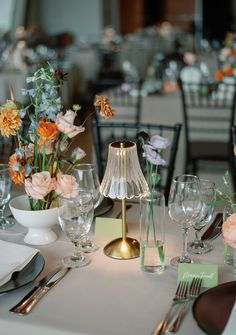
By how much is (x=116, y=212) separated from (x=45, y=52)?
5.67m

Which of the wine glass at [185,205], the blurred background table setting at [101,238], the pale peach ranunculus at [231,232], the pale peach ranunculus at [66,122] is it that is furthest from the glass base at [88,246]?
the pale peach ranunculus at [231,232]

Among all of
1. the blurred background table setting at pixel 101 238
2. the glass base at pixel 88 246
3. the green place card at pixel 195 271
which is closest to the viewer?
the blurred background table setting at pixel 101 238

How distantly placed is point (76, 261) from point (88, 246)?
11 cm

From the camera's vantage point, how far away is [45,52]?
287 inches

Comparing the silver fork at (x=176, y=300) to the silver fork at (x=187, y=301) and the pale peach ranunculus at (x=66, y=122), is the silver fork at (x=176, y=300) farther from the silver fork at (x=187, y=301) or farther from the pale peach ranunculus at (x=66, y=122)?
the pale peach ranunculus at (x=66, y=122)

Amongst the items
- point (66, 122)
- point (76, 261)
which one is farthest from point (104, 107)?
point (76, 261)

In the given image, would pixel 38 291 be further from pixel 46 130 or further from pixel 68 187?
pixel 46 130

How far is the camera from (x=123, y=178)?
1.57 meters

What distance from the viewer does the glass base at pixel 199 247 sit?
5.31 feet

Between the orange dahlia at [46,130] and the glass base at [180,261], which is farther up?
the orange dahlia at [46,130]

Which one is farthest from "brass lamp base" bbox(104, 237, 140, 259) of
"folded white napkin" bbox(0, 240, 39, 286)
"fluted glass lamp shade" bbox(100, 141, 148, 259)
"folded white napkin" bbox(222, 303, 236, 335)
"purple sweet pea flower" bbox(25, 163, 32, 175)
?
"folded white napkin" bbox(222, 303, 236, 335)

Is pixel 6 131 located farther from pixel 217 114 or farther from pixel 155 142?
pixel 217 114

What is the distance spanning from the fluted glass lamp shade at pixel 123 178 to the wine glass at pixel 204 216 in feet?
0.57

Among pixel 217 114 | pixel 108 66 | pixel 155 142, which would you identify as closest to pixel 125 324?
pixel 155 142
